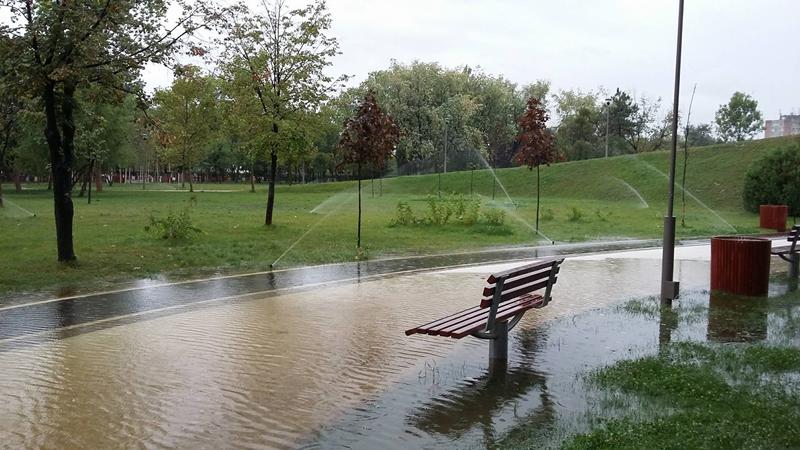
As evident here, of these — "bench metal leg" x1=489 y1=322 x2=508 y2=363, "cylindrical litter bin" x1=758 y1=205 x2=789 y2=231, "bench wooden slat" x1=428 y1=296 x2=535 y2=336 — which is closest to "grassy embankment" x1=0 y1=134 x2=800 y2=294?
"cylindrical litter bin" x1=758 y1=205 x2=789 y2=231

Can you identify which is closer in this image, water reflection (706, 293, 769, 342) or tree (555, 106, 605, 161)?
water reflection (706, 293, 769, 342)

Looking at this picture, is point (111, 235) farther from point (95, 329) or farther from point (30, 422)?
point (30, 422)

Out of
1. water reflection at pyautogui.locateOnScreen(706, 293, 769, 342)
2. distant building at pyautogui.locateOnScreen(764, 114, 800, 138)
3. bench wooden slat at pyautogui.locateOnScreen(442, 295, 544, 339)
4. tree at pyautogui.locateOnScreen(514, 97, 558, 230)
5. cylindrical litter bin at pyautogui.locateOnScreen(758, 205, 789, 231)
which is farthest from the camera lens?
distant building at pyautogui.locateOnScreen(764, 114, 800, 138)

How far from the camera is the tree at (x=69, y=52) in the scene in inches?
485

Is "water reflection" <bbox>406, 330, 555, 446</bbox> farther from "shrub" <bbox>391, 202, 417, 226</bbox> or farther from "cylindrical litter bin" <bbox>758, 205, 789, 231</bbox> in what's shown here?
"cylindrical litter bin" <bbox>758, 205, 789, 231</bbox>

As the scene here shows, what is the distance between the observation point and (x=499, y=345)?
22.5 ft

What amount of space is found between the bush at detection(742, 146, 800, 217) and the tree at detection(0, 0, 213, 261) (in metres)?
28.6

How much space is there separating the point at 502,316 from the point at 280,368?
88.1 inches

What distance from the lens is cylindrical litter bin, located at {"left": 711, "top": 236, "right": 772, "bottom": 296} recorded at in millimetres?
10117

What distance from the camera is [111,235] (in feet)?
63.1

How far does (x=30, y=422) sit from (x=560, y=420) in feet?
13.1

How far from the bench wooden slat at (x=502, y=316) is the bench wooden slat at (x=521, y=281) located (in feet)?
0.88

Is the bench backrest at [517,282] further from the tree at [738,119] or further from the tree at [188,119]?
the tree at [738,119]

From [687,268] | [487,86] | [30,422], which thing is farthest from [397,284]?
[487,86]
